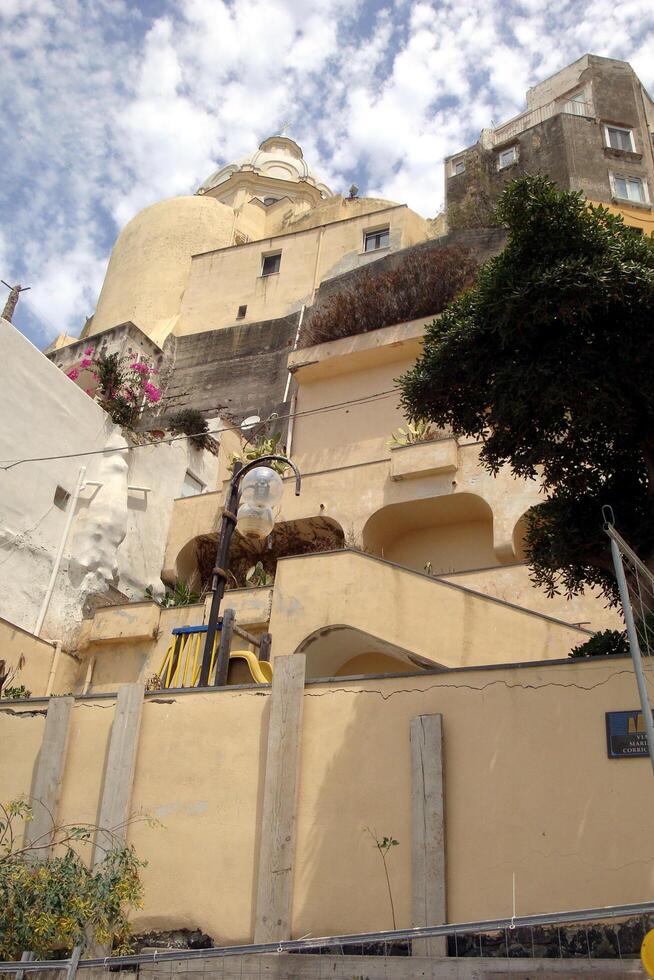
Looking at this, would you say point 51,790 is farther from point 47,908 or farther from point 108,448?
point 108,448

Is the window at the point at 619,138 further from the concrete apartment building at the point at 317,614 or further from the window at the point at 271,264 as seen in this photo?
the window at the point at 271,264

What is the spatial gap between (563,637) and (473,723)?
4.64 meters

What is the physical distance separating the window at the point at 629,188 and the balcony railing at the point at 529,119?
4740 millimetres

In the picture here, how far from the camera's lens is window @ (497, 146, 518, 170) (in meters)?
34.2

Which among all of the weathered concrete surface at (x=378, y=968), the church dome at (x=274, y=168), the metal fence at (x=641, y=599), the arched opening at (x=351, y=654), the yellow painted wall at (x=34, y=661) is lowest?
the weathered concrete surface at (x=378, y=968)

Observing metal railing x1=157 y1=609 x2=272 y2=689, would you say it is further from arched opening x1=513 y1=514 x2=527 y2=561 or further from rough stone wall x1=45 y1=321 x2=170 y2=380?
rough stone wall x1=45 y1=321 x2=170 y2=380

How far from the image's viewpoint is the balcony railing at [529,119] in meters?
35.8

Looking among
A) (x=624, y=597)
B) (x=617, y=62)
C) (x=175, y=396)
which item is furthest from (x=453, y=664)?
(x=617, y=62)

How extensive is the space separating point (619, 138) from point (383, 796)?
31995mm

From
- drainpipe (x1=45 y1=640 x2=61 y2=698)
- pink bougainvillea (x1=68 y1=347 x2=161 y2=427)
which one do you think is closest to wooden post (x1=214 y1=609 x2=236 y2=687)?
drainpipe (x1=45 y1=640 x2=61 y2=698)

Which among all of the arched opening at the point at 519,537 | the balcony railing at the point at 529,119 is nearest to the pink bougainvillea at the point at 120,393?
the arched opening at the point at 519,537

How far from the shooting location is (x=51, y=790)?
30.3 feet

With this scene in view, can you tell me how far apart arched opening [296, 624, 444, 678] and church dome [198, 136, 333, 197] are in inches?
1341

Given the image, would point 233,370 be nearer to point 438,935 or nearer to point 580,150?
point 580,150
